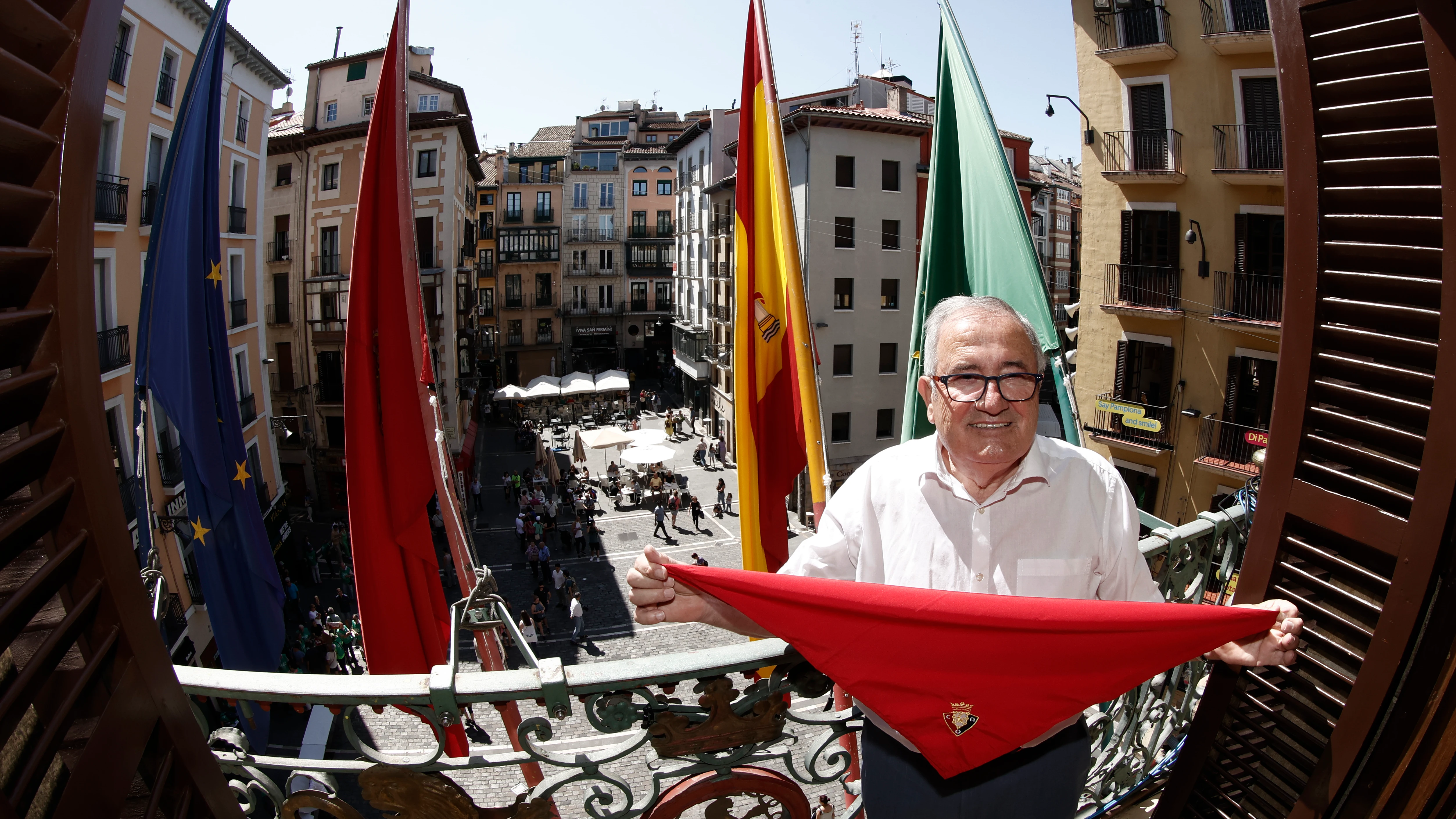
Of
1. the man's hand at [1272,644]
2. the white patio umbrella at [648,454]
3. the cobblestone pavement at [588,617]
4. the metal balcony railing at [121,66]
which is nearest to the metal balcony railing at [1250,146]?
the cobblestone pavement at [588,617]

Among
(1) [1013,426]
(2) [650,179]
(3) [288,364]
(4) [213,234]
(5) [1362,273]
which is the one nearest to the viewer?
(5) [1362,273]

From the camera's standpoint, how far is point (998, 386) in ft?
8.17

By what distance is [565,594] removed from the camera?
21719 millimetres

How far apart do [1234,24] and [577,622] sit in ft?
66.3

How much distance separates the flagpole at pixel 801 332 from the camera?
20.8ft

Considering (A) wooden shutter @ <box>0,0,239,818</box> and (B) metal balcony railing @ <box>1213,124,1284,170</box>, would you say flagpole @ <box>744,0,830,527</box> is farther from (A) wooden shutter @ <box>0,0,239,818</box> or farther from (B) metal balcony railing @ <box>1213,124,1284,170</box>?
(B) metal balcony railing @ <box>1213,124,1284,170</box>

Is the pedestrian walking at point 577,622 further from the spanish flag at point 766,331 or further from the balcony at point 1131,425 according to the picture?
the balcony at point 1131,425

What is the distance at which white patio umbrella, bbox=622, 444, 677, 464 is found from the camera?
29.3m

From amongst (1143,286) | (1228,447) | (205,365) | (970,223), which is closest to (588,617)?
(205,365)

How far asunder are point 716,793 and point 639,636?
18.3 m

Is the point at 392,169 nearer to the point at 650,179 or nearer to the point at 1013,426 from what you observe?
the point at 1013,426

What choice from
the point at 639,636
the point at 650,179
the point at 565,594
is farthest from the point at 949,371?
the point at 650,179

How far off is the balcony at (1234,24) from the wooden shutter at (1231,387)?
22.1ft

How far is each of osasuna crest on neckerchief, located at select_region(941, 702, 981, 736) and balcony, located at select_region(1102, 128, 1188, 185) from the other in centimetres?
2030
